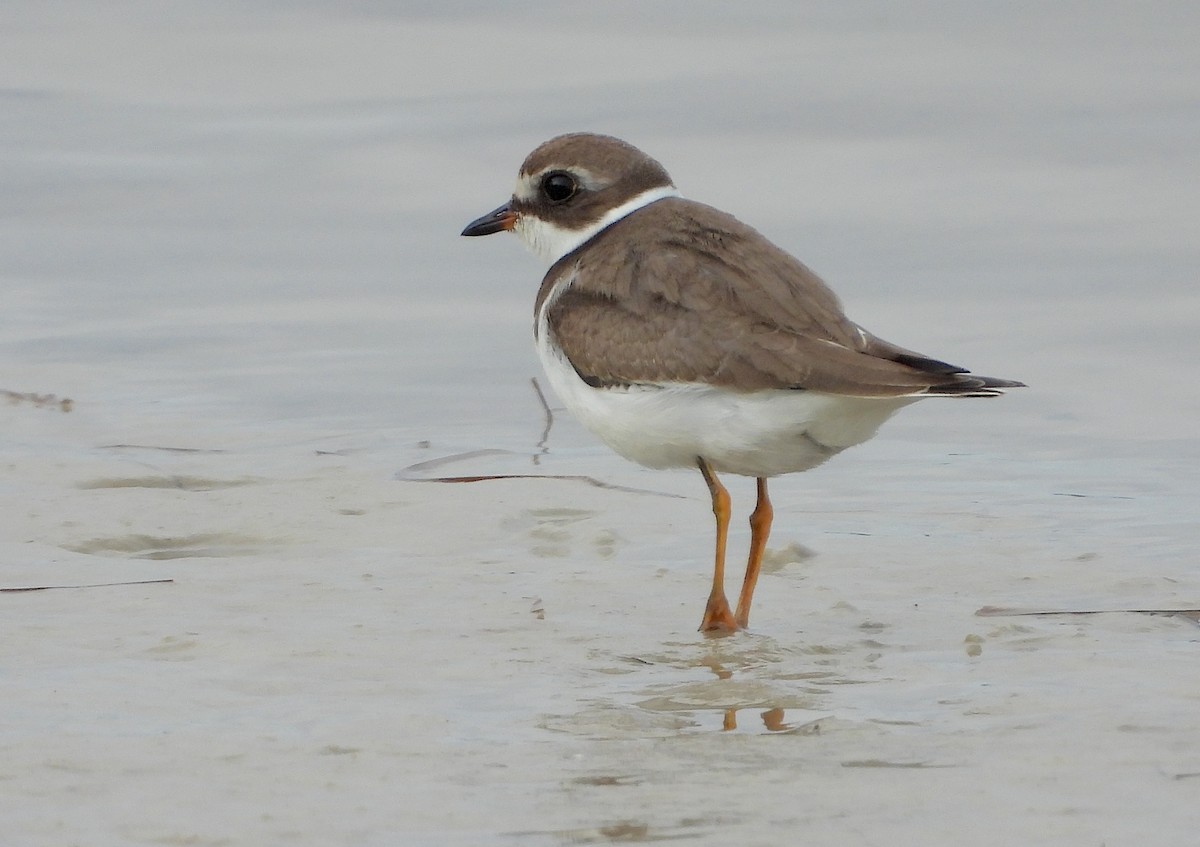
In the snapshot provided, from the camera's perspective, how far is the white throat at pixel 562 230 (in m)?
6.83

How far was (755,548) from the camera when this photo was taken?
6.12 m

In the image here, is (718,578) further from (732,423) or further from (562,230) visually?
(562,230)

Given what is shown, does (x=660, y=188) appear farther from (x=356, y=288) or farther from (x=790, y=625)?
(x=356, y=288)

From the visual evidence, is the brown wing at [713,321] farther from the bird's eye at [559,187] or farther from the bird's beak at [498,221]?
the bird's beak at [498,221]

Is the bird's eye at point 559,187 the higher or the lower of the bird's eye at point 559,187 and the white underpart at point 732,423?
the higher

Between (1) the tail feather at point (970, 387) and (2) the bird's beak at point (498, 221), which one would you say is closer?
(1) the tail feather at point (970, 387)

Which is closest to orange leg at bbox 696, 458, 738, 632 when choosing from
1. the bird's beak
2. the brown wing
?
the brown wing

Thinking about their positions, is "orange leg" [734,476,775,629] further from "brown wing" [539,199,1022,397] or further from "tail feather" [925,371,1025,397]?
"tail feather" [925,371,1025,397]

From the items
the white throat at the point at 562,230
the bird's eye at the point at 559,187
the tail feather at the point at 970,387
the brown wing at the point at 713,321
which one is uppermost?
the bird's eye at the point at 559,187

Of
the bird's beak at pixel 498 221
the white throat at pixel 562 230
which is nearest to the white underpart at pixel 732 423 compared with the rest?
the white throat at pixel 562 230

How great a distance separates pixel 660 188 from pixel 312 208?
19.7 ft

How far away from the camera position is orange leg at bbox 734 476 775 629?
18.9 feet

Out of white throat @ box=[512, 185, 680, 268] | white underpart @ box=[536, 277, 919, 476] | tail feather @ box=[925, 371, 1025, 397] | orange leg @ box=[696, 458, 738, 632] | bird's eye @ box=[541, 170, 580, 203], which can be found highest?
bird's eye @ box=[541, 170, 580, 203]

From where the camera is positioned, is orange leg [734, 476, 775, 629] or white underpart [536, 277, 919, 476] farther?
orange leg [734, 476, 775, 629]
